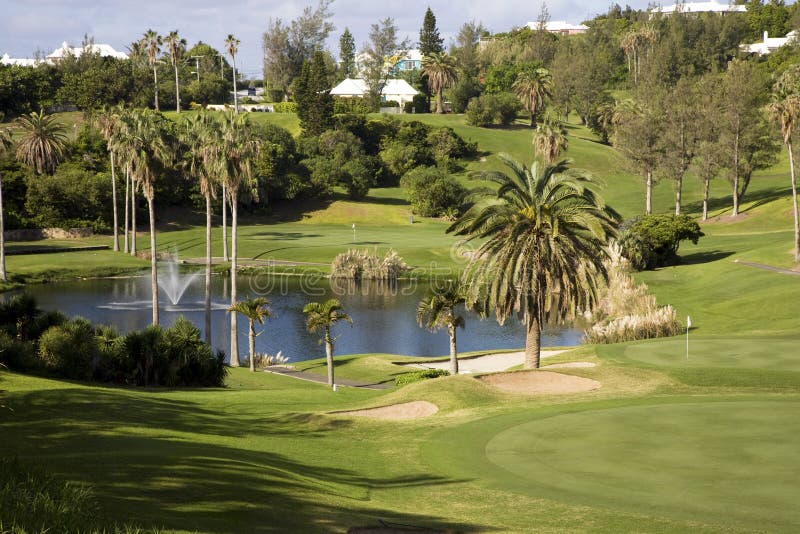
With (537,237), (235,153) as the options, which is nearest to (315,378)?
(537,237)

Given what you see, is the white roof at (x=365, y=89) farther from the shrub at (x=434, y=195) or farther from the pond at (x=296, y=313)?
the pond at (x=296, y=313)

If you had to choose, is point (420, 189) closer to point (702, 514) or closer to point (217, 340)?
point (217, 340)

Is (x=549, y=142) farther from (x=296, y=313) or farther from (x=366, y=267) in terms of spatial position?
(x=296, y=313)

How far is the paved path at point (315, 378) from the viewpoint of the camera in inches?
1811

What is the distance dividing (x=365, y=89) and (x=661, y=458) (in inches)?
6910

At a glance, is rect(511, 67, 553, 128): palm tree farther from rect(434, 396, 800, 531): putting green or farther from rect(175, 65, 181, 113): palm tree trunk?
rect(434, 396, 800, 531): putting green

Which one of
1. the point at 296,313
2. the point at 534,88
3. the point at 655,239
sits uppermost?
the point at 534,88

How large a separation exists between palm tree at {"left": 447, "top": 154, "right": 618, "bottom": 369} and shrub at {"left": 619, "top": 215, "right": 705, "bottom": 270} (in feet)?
156

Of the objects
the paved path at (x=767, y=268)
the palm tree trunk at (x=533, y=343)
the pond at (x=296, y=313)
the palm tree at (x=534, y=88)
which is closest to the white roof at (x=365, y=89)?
the palm tree at (x=534, y=88)

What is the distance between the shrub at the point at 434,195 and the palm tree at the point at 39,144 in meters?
48.9

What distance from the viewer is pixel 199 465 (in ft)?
59.1

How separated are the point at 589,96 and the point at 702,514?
173707 millimetres

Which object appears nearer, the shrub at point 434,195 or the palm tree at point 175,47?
the shrub at point 434,195

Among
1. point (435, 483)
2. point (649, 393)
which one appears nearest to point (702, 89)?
point (649, 393)
